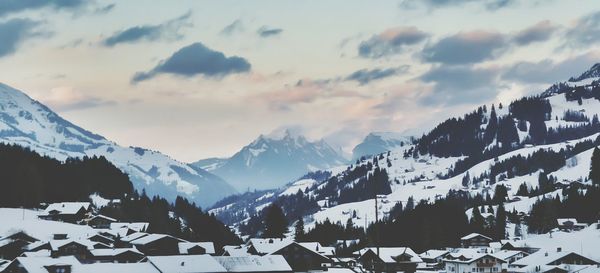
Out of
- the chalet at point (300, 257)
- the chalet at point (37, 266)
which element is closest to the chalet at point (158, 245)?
the chalet at point (300, 257)

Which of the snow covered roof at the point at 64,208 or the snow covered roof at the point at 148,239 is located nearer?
the snow covered roof at the point at 148,239

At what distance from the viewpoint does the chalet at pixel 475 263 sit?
156m

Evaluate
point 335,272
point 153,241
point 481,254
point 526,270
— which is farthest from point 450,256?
point 153,241

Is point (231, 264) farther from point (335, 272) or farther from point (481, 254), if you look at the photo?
point (481, 254)

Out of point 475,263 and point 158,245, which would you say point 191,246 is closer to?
point 158,245

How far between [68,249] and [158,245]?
68.0 feet

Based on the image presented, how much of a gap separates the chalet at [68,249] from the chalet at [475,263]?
7618 centimetres

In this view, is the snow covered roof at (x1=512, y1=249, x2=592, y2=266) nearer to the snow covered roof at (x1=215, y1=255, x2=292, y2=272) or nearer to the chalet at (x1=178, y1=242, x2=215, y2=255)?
the snow covered roof at (x1=215, y1=255, x2=292, y2=272)

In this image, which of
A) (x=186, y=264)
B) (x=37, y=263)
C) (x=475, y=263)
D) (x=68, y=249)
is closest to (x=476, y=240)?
(x=475, y=263)

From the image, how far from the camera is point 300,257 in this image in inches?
4966

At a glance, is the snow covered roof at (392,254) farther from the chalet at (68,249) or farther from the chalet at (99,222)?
the chalet at (68,249)

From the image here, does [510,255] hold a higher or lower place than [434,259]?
higher

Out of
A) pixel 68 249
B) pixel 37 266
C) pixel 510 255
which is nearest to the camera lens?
pixel 37 266

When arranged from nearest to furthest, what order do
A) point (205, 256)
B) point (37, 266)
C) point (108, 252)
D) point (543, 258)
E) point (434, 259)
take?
point (37, 266) → point (205, 256) → point (108, 252) → point (543, 258) → point (434, 259)
